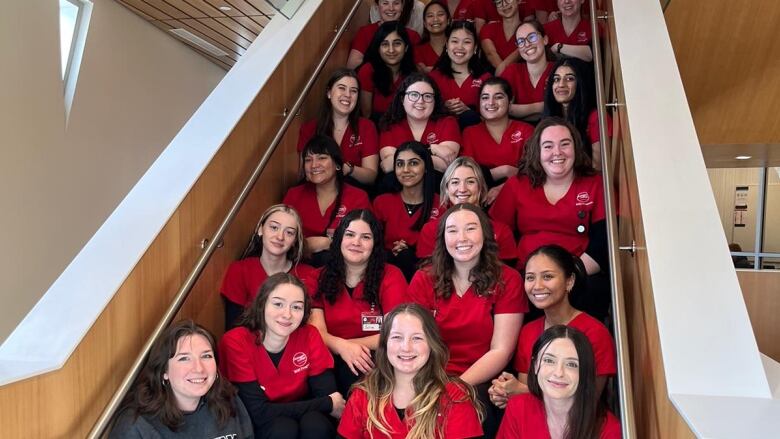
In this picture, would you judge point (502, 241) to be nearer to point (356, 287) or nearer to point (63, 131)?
point (356, 287)

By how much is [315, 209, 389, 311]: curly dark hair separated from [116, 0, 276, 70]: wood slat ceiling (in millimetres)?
Result: 4109

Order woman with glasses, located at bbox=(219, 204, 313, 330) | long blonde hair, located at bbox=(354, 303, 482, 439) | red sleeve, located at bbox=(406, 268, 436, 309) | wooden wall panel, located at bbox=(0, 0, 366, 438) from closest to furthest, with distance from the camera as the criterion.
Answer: wooden wall panel, located at bbox=(0, 0, 366, 438), long blonde hair, located at bbox=(354, 303, 482, 439), red sleeve, located at bbox=(406, 268, 436, 309), woman with glasses, located at bbox=(219, 204, 313, 330)

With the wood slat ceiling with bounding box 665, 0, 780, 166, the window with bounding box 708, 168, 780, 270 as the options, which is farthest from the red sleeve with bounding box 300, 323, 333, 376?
the window with bounding box 708, 168, 780, 270

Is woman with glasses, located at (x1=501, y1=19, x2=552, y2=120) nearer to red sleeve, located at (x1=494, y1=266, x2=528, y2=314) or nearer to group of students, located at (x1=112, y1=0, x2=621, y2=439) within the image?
group of students, located at (x1=112, y1=0, x2=621, y2=439)

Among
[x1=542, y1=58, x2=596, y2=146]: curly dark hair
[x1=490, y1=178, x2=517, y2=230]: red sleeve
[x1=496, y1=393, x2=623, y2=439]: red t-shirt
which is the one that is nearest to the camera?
[x1=496, y1=393, x2=623, y2=439]: red t-shirt

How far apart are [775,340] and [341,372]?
6.89 meters

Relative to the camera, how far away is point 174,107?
29.7 feet

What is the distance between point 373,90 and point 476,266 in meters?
2.13

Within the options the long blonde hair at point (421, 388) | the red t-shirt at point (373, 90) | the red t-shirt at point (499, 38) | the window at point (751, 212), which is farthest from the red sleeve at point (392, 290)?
the window at point (751, 212)

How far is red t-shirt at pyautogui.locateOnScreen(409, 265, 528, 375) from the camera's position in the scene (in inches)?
115

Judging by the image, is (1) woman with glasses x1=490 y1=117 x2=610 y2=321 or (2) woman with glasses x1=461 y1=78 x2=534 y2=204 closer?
(1) woman with glasses x1=490 y1=117 x2=610 y2=321

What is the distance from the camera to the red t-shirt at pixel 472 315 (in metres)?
2.92

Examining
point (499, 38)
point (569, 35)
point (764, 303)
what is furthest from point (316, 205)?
point (764, 303)

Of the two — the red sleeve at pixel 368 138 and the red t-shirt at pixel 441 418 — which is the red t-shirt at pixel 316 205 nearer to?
the red sleeve at pixel 368 138
